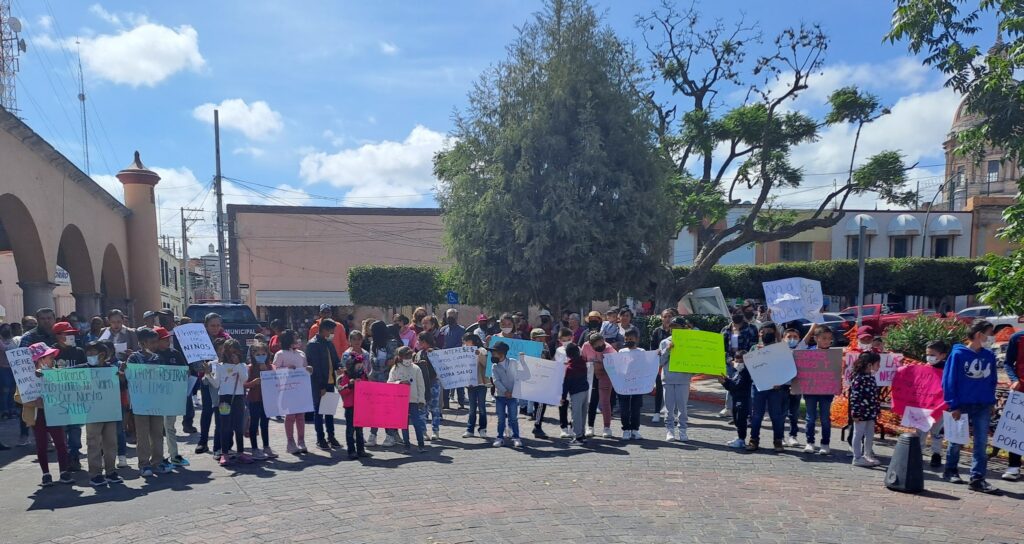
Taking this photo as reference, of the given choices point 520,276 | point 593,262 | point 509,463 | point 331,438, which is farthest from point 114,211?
point 509,463

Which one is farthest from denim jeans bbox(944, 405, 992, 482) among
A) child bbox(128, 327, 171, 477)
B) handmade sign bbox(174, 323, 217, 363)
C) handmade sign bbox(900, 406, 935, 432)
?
handmade sign bbox(174, 323, 217, 363)

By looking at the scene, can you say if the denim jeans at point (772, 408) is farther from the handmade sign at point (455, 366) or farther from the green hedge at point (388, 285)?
the green hedge at point (388, 285)

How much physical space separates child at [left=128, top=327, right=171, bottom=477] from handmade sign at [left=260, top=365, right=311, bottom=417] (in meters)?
1.15

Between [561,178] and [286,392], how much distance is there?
917cm

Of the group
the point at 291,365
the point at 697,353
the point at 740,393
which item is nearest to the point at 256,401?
the point at 291,365

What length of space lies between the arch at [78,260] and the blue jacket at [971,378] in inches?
864

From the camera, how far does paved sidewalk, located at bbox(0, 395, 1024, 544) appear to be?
5.81 metres

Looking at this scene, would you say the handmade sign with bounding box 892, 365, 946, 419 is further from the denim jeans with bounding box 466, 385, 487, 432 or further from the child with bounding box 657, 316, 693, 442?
the denim jeans with bounding box 466, 385, 487, 432

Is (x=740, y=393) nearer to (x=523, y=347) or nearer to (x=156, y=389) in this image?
(x=523, y=347)

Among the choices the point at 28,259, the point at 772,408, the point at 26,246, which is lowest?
the point at 772,408

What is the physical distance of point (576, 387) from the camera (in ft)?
29.9

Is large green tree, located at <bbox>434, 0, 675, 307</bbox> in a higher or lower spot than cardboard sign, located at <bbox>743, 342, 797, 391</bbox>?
higher

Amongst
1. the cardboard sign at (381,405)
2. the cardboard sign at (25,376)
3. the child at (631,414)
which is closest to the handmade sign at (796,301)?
the child at (631,414)

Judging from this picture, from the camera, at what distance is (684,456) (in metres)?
8.45
